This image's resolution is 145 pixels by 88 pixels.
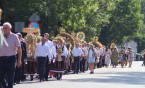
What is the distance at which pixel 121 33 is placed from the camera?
8419cm

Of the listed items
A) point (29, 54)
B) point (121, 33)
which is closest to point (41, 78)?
point (29, 54)

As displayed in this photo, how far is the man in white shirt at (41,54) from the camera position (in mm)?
22562

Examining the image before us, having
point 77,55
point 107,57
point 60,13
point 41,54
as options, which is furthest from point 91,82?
point 107,57

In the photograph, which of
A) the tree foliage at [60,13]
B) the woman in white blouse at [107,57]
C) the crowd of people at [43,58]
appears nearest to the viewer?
the crowd of people at [43,58]

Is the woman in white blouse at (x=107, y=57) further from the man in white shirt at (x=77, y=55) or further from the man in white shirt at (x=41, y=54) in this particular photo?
the man in white shirt at (x=41, y=54)

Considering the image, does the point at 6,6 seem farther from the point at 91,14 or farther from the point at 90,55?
the point at 91,14

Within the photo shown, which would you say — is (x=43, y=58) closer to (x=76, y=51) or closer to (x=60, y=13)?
(x=76, y=51)

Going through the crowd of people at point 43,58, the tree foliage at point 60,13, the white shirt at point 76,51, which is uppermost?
the tree foliage at point 60,13

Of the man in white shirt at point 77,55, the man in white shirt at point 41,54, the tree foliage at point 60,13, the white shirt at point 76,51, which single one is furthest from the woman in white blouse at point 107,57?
the man in white shirt at point 41,54

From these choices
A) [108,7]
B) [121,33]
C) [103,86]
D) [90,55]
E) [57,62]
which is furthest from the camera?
[121,33]

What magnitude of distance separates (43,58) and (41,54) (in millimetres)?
206

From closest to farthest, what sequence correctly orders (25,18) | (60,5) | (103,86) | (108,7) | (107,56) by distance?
(103,86), (25,18), (60,5), (107,56), (108,7)

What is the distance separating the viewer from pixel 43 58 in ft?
74.4

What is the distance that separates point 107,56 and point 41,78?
2523 centimetres
